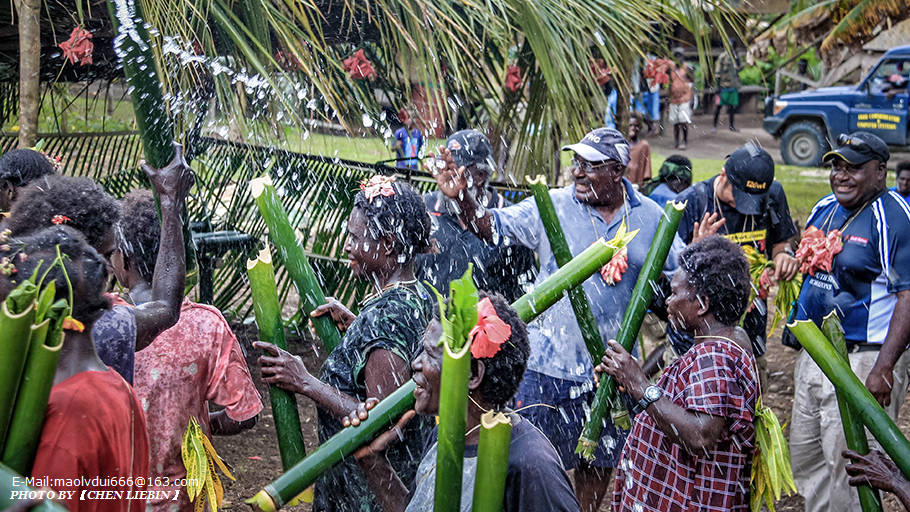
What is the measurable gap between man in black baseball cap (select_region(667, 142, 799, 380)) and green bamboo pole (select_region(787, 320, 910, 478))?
188cm

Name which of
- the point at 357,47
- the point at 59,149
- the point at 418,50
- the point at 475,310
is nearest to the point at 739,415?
the point at 475,310

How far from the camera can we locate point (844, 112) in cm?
1717

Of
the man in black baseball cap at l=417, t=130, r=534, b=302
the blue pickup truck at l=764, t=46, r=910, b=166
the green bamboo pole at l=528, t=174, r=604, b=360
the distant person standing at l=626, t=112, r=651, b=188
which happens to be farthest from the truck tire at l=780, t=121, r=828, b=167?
the green bamboo pole at l=528, t=174, r=604, b=360

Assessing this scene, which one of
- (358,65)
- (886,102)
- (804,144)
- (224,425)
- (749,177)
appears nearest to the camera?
(224,425)

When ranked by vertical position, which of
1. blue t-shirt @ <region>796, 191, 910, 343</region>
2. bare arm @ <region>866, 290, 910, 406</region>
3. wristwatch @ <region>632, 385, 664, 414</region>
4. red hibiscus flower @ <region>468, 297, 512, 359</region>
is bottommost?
bare arm @ <region>866, 290, 910, 406</region>

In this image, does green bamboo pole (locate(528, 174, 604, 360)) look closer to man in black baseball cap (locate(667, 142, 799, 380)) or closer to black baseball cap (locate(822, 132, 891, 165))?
man in black baseball cap (locate(667, 142, 799, 380))

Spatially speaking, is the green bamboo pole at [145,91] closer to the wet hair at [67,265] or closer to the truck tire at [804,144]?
the wet hair at [67,265]

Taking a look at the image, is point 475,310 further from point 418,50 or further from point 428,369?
point 418,50

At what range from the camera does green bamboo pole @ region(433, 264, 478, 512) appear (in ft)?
6.61

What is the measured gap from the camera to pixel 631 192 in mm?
4516

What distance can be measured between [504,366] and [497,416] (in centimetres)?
35

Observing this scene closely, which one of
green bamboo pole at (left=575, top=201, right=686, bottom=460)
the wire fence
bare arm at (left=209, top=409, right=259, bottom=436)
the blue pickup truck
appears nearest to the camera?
bare arm at (left=209, top=409, right=259, bottom=436)

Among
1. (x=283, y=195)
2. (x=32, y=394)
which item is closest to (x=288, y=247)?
(x=32, y=394)

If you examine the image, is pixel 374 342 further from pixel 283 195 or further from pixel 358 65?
pixel 283 195
